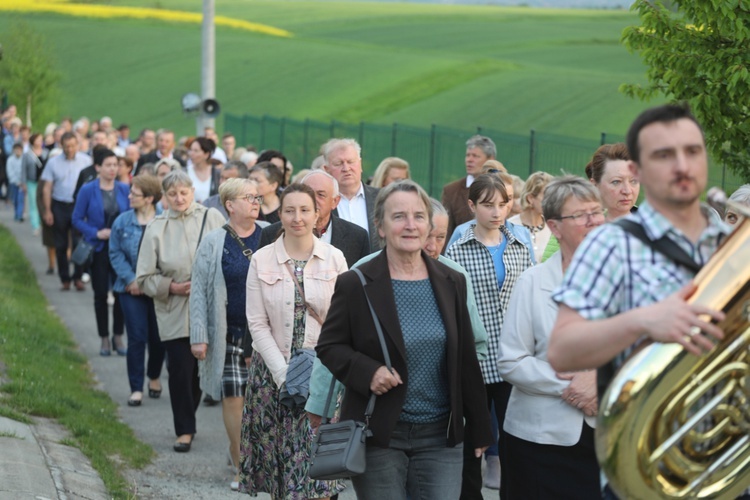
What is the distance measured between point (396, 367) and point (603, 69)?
61415mm

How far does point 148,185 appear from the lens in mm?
11391

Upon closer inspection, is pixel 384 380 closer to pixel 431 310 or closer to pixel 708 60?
pixel 431 310

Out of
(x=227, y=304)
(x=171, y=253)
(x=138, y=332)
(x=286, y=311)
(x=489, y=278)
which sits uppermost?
(x=489, y=278)

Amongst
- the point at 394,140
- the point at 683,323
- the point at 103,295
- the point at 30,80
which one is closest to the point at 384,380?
the point at 683,323

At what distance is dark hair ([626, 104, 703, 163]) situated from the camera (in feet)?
11.3

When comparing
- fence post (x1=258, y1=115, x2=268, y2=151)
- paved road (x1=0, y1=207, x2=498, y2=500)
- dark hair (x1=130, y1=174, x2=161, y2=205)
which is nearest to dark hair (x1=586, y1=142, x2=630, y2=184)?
paved road (x1=0, y1=207, x2=498, y2=500)

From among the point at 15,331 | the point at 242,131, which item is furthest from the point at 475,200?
the point at 242,131

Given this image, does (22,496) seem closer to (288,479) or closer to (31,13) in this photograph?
(288,479)

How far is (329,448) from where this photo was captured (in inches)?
209

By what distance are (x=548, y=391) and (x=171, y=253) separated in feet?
16.1

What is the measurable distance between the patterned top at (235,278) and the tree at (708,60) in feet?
9.95

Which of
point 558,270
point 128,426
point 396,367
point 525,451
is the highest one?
point 558,270

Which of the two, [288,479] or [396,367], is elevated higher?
[396,367]

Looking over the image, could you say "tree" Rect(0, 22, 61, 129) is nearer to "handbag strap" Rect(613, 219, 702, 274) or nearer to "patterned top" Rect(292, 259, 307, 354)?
"patterned top" Rect(292, 259, 307, 354)
